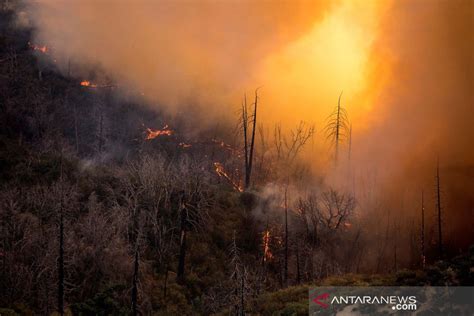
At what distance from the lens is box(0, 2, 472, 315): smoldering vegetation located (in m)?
30.3

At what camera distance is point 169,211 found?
41906 mm

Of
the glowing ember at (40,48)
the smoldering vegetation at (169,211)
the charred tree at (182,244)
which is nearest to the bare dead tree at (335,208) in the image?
the smoldering vegetation at (169,211)

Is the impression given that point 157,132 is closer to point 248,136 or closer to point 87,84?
point 248,136

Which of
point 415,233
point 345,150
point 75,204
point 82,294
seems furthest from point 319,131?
point 82,294

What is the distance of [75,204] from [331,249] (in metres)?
25.2

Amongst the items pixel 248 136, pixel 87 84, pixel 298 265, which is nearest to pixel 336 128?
pixel 248 136

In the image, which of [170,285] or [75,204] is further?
[75,204]

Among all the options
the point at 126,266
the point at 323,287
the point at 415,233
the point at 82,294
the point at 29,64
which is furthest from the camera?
the point at 29,64

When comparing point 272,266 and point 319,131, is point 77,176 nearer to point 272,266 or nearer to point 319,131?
point 272,266

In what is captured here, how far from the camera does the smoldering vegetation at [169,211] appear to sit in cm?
3028

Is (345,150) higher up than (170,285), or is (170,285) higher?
(345,150)

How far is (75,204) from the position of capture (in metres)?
39.3

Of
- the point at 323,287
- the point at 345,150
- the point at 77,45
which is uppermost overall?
the point at 77,45

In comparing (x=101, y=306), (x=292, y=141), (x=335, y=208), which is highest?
(x=292, y=141)
